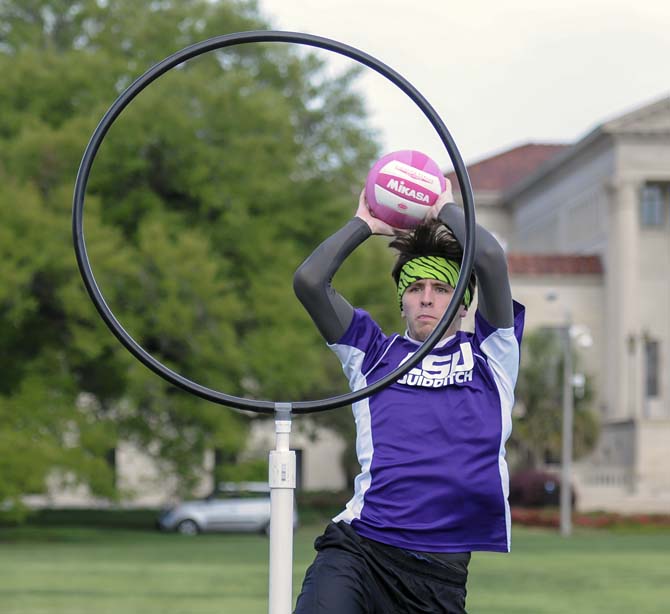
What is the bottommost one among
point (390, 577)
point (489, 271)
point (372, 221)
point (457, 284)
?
point (390, 577)

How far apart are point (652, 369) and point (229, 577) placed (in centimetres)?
5448

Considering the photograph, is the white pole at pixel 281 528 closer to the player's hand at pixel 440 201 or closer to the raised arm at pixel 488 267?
the raised arm at pixel 488 267

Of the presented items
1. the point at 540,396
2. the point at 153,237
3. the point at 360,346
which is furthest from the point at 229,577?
the point at 540,396

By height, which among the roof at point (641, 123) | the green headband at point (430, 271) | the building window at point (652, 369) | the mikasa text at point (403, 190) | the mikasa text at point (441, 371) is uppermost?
the roof at point (641, 123)

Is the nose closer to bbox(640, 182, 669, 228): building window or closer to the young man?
the young man

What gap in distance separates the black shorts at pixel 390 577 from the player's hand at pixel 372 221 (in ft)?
3.47

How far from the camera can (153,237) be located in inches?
1448

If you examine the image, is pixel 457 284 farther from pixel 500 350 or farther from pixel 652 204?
pixel 652 204

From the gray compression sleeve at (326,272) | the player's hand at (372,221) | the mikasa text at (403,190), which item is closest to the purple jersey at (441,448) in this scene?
the gray compression sleeve at (326,272)

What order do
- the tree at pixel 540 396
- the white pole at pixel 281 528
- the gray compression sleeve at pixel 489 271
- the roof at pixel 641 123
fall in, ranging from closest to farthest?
the white pole at pixel 281 528 < the gray compression sleeve at pixel 489 271 < the tree at pixel 540 396 < the roof at pixel 641 123

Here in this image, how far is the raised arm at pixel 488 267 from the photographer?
511 cm

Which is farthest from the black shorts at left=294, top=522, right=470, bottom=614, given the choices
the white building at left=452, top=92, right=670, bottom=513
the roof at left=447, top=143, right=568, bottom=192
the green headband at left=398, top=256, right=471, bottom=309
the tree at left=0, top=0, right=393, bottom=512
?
the roof at left=447, top=143, right=568, bottom=192

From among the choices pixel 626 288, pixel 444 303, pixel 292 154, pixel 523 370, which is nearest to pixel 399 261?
pixel 444 303

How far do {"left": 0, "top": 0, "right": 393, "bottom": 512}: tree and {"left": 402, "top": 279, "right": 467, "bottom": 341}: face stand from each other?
97.5ft
